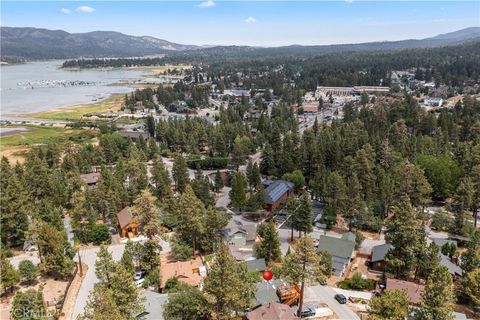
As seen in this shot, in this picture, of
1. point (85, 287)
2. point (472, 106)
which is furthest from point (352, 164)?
point (472, 106)

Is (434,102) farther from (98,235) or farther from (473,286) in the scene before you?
(98,235)

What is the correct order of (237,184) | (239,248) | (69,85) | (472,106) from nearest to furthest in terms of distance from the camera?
(239,248)
(237,184)
(472,106)
(69,85)

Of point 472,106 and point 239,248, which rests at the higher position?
point 472,106

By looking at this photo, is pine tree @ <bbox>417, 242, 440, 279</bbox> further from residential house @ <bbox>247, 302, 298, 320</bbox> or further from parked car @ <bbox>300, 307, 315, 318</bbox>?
residential house @ <bbox>247, 302, 298, 320</bbox>

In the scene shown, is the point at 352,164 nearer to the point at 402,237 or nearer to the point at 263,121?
the point at 402,237

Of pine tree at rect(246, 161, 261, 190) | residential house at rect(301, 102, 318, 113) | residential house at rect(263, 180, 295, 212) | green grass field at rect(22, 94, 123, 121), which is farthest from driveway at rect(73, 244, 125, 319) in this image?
residential house at rect(301, 102, 318, 113)

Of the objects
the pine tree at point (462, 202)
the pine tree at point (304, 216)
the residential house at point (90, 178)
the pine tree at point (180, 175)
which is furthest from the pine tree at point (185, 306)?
the residential house at point (90, 178)

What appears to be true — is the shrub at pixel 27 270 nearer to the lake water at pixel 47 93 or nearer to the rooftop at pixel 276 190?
the rooftop at pixel 276 190
